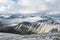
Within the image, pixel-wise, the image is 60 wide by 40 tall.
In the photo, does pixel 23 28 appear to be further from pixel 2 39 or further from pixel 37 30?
pixel 2 39

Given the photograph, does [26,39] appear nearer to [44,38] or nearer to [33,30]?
[44,38]

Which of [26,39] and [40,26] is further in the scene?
[40,26]

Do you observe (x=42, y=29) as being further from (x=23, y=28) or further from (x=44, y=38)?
(x=44, y=38)

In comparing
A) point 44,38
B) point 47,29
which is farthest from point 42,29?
point 44,38

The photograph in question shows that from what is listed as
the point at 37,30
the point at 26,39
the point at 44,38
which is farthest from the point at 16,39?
the point at 37,30

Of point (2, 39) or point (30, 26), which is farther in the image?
point (30, 26)

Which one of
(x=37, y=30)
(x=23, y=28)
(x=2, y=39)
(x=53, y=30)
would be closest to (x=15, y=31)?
(x=23, y=28)

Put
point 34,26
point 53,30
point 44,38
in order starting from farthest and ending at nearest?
point 34,26 < point 53,30 < point 44,38

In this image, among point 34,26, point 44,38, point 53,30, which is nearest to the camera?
point 44,38
